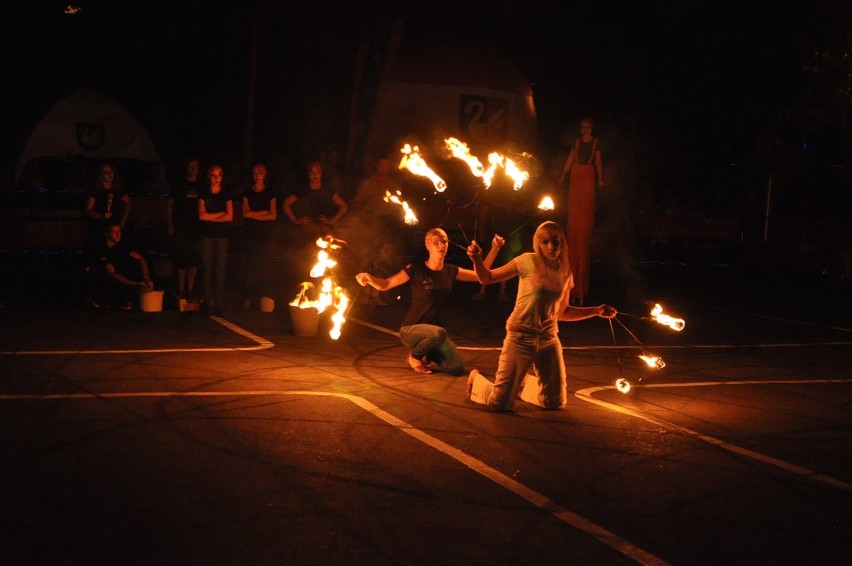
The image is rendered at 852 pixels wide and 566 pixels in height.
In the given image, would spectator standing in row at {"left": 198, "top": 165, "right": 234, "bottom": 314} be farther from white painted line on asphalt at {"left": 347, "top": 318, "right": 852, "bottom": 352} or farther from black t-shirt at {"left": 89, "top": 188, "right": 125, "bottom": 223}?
white painted line on asphalt at {"left": 347, "top": 318, "right": 852, "bottom": 352}

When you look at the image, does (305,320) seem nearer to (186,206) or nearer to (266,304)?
(266,304)

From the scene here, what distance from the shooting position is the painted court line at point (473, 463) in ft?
18.1

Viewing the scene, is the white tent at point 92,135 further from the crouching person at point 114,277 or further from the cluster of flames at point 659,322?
the cluster of flames at point 659,322

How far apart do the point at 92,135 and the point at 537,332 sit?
18.0 m

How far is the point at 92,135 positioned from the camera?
24141 mm

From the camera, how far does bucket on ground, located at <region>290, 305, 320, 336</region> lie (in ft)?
41.1

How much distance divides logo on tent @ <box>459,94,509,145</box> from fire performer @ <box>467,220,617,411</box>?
960 centimetres

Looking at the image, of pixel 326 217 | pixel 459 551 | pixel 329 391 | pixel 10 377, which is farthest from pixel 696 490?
pixel 326 217

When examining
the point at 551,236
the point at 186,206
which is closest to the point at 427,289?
the point at 551,236

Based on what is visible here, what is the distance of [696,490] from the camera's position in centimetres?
661

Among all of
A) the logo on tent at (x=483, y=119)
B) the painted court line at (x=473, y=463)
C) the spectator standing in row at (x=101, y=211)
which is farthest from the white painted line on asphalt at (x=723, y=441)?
the logo on tent at (x=483, y=119)

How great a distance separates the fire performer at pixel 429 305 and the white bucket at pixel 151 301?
17.1ft

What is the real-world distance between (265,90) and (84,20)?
5.76 metres

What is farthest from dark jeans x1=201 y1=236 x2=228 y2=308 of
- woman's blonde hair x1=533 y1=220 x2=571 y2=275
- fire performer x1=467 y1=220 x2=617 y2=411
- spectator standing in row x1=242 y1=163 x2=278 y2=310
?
woman's blonde hair x1=533 y1=220 x2=571 y2=275
